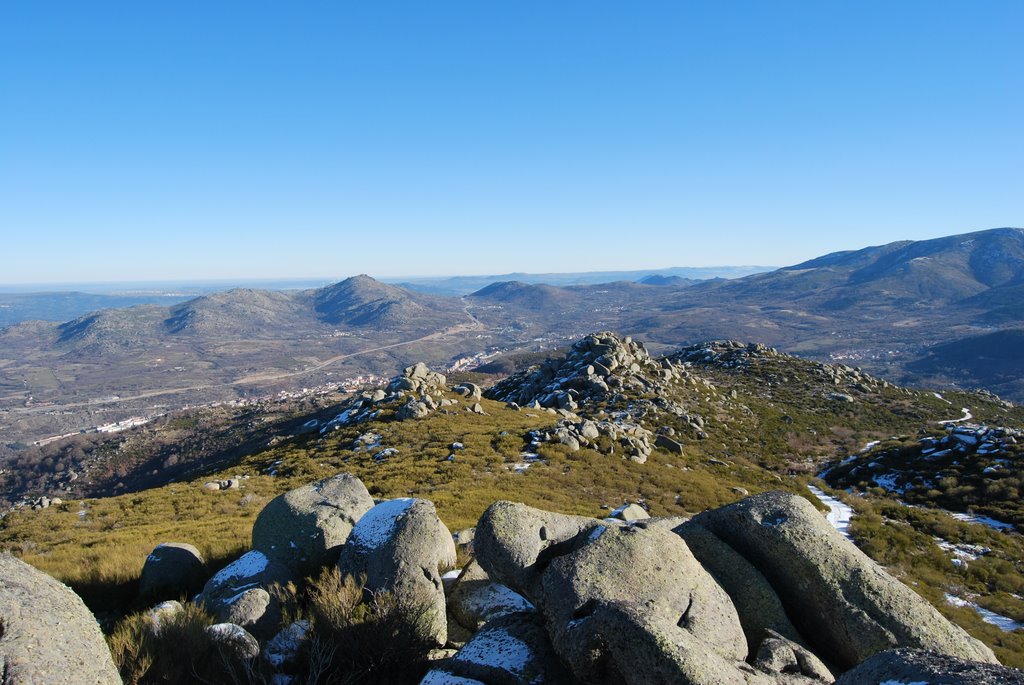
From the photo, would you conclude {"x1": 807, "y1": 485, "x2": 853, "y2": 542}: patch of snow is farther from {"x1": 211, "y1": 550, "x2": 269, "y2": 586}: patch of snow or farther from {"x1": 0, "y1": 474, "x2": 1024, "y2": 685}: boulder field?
{"x1": 211, "y1": 550, "x2": 269, "y2": 586}: patch of snow

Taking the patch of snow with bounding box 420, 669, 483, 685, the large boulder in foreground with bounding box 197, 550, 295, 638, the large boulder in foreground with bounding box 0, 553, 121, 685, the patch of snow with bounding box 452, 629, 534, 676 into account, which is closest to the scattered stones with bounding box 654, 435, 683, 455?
the large boulder in foreground with bounding box 197, 550, 295, 638

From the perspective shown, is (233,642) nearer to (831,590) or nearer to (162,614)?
(162,614)

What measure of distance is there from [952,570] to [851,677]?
67.4 ft

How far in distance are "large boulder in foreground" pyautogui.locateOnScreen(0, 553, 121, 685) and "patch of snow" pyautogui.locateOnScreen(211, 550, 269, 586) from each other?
461cm

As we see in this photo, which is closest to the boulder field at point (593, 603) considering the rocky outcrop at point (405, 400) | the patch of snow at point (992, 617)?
the patch of snow at point (992, 617)

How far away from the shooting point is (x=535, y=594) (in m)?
8.18

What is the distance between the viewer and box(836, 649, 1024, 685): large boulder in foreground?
441 cm

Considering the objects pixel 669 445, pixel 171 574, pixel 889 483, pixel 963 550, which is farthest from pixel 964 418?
pixel 171 574

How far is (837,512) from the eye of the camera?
2675 cm

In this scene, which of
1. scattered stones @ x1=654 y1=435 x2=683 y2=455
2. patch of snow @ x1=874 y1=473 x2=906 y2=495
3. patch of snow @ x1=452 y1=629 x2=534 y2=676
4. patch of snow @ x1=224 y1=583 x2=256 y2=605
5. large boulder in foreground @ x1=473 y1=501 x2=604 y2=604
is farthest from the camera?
scattered stones @ x1=654 y1=435 x2=683 y2=455

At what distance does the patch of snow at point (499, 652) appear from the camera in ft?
22.5

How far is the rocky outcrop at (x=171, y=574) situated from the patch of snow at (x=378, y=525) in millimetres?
4977

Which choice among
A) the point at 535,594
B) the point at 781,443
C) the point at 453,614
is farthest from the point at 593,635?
the point at 781,443

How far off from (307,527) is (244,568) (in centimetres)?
170
